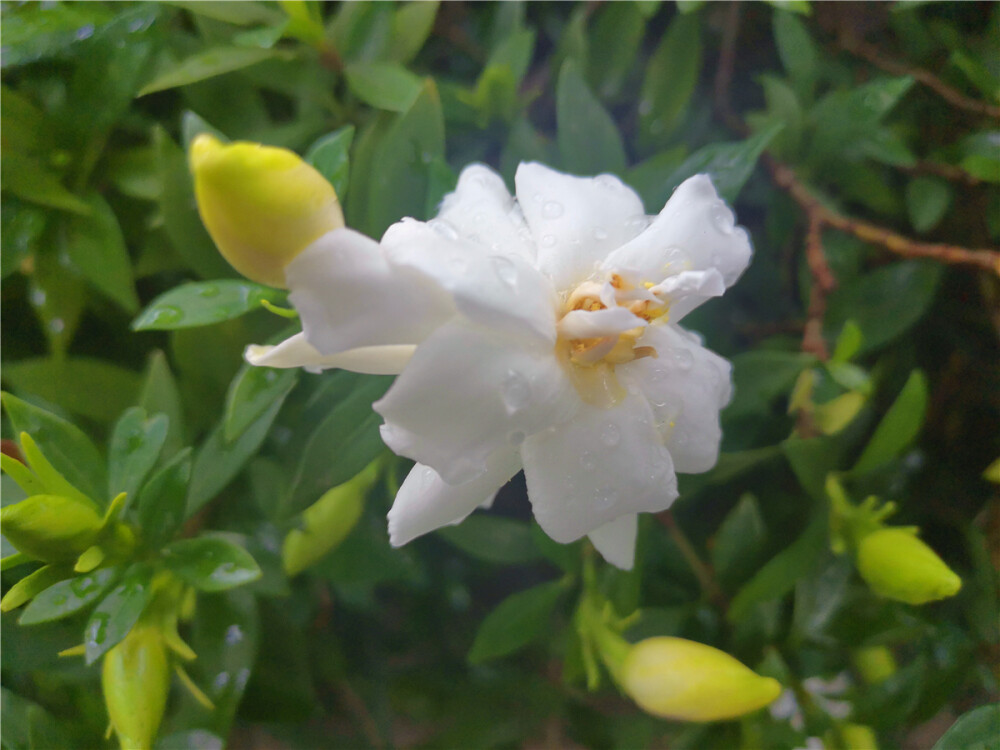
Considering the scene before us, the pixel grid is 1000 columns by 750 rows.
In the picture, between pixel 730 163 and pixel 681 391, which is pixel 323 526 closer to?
pixel 681 391

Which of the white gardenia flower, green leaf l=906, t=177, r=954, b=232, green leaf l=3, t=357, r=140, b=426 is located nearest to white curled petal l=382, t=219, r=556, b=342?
the white gardenia flower

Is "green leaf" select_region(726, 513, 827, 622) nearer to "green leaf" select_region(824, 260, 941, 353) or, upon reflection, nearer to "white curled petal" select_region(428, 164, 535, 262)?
"green leaf" select_region(824, 260, 941, 353)

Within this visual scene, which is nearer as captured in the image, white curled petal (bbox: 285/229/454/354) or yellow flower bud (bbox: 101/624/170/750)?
white curled petal (bbox: 285/229/454/354)

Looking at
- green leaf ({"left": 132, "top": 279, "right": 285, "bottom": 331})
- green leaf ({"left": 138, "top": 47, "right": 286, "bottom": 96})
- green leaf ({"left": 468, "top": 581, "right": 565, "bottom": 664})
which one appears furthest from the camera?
green leaf ({"left": 468, "top": 581, "right": 565, "bottom": 664})

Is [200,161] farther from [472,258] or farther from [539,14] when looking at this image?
[539,14]

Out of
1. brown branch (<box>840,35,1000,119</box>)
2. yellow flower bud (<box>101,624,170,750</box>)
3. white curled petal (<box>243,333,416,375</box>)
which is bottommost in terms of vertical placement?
yellow flower bud (<box>101,624,170,750</box>)

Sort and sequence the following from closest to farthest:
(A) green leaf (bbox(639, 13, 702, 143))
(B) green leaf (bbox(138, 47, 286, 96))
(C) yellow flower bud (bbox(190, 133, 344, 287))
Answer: (C) yellow flower bud (bbox(190, 133, 344, 287)) < (B) green leaf (bbox(138, 47, 286, 96)) < (A) green leaf (bbox(639, 13, 702, 143))

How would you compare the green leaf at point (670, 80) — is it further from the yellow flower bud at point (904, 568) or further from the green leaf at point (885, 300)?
the yellow flower bud at point (904, 568)

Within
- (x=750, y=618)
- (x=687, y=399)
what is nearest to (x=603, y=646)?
(x=750, y=618)
